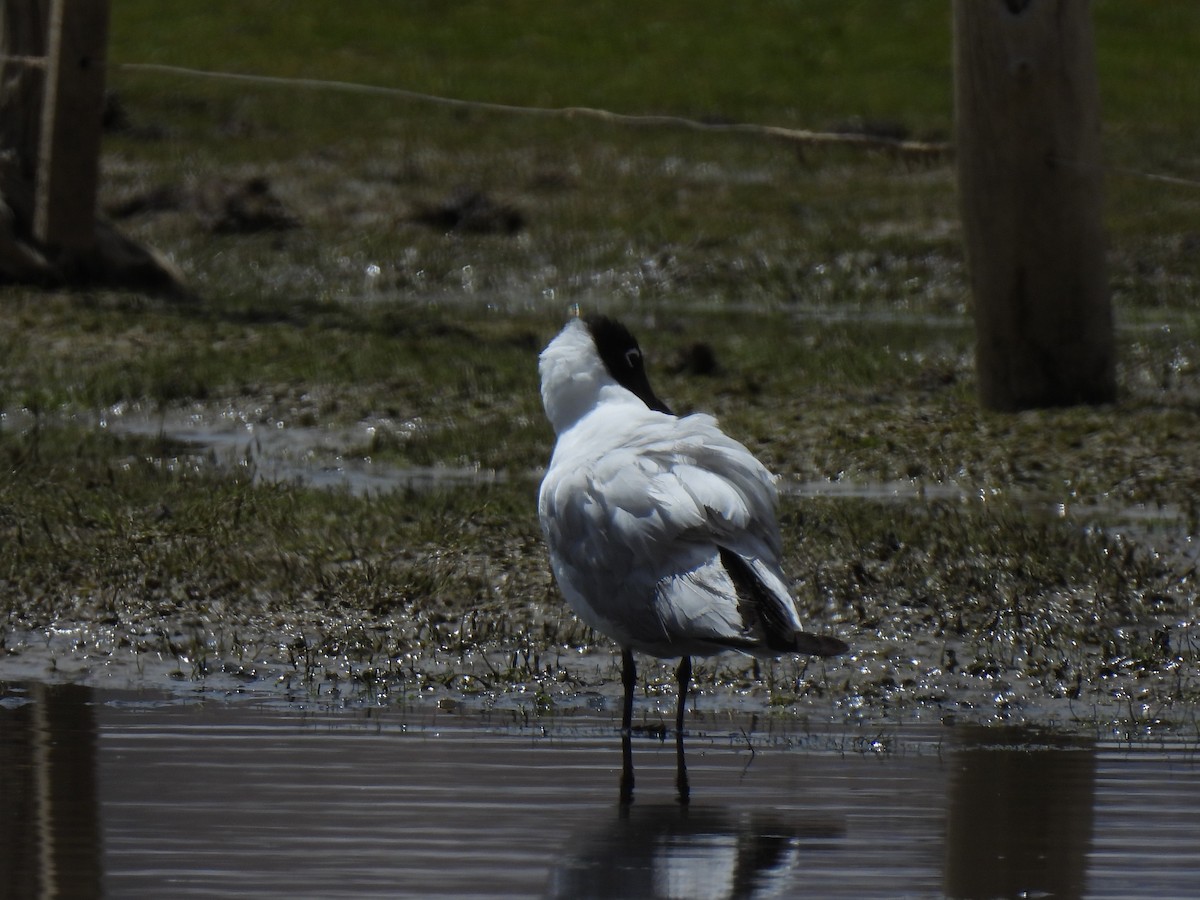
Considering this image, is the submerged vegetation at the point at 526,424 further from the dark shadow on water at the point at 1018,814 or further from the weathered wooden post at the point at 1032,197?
the dark shadow on water at the point at 1018,814

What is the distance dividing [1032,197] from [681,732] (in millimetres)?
4406

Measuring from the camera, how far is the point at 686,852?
15.9ft

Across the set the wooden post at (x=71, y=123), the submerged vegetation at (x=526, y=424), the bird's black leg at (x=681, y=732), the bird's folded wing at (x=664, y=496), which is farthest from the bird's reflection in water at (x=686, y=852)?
the wooden post at (x=71, y=123)

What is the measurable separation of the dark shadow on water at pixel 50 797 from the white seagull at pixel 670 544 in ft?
4.03

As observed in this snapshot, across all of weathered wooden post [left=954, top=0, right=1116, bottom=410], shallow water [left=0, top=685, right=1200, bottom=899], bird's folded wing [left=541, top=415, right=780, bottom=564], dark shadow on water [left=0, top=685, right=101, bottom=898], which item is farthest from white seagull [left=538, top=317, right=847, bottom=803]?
weathered wooden post [left=954, top=0, right=1116, bottom=410]

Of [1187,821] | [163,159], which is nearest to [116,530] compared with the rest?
[1187,821]

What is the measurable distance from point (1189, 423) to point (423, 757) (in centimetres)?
521

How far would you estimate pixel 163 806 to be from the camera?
5191 mm

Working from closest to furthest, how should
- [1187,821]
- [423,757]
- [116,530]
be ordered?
[1187,821] → [423,757] → [116,530]

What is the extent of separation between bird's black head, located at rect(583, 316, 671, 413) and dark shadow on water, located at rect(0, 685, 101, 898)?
5.51 feet

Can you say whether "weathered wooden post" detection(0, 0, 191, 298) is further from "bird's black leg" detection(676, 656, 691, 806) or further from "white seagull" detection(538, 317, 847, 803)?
"bird's black leg" detection(676, 656, 691, 806)

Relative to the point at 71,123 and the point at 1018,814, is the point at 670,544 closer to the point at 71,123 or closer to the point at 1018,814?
the point at 1018,814

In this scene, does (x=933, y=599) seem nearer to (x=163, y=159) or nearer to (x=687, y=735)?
(x=687, y=735)

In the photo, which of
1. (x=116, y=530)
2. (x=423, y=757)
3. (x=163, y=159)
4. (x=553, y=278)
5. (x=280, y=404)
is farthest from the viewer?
(x=163, y=159)
